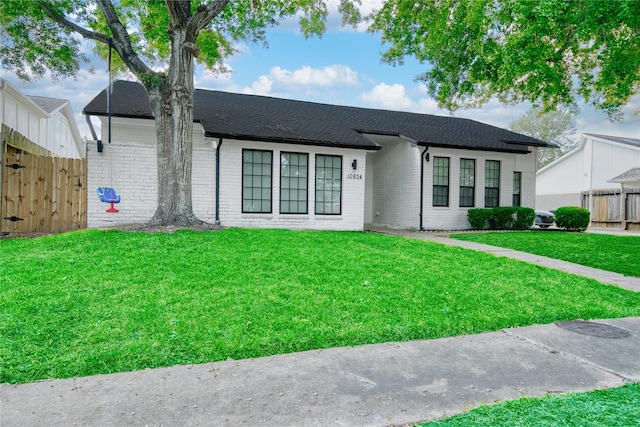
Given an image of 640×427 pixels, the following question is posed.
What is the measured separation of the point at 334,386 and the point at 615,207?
23426 mm

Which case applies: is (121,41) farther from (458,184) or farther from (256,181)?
(458,184)

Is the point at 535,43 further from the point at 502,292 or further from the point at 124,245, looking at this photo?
the point at 124,245

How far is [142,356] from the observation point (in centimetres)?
331

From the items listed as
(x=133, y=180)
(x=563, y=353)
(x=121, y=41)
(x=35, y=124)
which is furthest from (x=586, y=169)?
(x=35, y=124)

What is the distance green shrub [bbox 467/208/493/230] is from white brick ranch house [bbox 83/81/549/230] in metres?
0.45

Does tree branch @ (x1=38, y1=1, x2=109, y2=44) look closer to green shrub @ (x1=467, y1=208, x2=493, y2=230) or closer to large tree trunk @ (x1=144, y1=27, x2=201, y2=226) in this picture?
large tree trunk @ (x1=144, y1=27, x2=201, y2=226)

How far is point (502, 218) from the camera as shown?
14602mm

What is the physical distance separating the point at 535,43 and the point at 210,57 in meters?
9.48

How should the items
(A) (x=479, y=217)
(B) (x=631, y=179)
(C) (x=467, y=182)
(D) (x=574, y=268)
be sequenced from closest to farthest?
(D) (x=574, y=268), (A) (x=479, y=217), (C) (x=467, y=182), (B) (x=631, y=179)

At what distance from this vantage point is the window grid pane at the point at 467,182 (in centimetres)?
1502

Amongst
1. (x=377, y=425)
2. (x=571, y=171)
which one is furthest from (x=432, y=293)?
(x=571, y=171)

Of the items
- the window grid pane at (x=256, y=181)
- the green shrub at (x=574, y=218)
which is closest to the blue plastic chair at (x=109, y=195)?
the window grid pane at (x=256, y=181)

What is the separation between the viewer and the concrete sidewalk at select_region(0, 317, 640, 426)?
2.44 metres

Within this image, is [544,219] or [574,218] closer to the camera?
[574,218]
